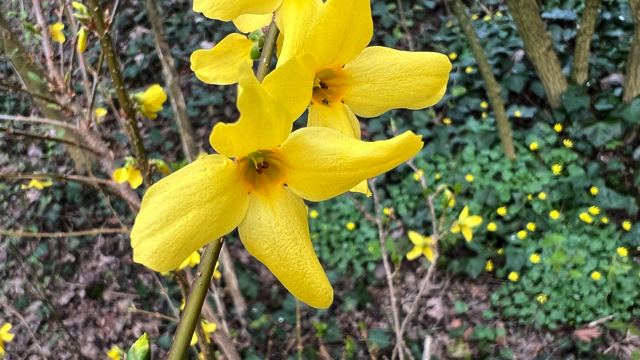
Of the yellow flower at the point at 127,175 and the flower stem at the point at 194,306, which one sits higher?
the flower stem at the point at 194,306

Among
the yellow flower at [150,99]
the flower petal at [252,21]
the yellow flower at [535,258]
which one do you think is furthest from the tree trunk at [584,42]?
the flower petal at [252,21]

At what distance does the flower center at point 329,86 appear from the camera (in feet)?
2.01

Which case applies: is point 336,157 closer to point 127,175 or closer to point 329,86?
point 329,86

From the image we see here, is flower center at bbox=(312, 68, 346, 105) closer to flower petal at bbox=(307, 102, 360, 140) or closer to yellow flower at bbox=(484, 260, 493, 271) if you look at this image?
flower petal at bbox=(307, 102, 360, 140)

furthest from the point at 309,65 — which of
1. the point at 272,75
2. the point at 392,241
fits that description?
the point at 392,241

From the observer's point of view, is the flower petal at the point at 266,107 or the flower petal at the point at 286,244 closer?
the flower petal at the point at 266,107

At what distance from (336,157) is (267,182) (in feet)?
0.41

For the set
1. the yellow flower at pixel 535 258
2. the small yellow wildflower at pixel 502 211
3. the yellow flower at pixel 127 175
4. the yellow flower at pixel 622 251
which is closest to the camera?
the yellow flower at pixel 127 175

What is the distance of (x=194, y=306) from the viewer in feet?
1.69

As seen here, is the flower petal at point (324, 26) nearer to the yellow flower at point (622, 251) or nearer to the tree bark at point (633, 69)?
the yellow flower at point (622, 251)

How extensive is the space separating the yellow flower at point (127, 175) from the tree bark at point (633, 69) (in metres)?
3.14

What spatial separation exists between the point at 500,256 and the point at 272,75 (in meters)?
2.76

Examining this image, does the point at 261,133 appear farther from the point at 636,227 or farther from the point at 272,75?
the point at 636,227

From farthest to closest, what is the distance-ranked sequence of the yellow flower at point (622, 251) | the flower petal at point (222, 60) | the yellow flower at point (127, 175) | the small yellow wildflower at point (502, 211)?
the small yellow wildflower at point (502, 211) < the yellow flower at point (622, 251) < the yellow flower at point (127, 175) < the flower petal at point (222, 60)
